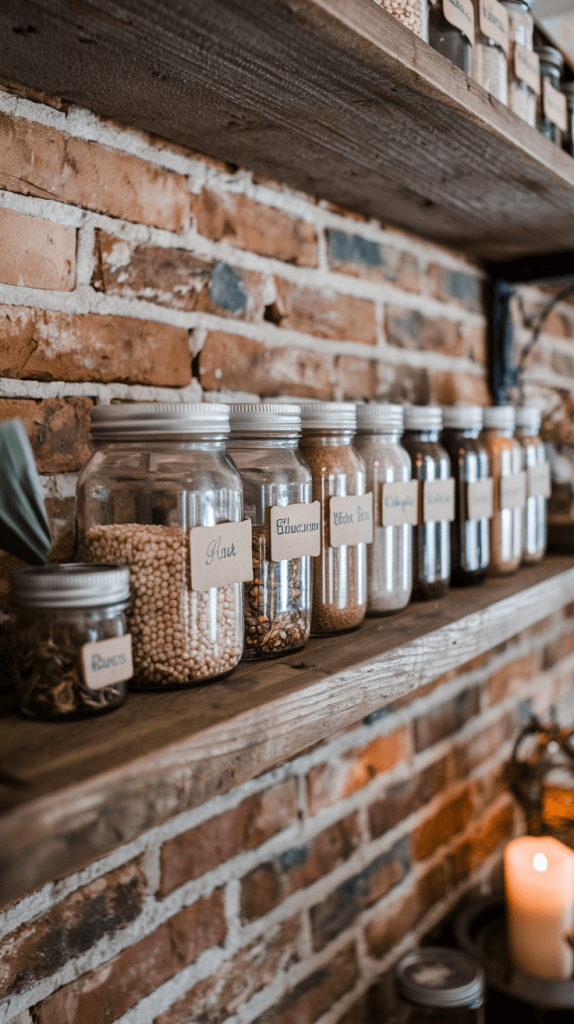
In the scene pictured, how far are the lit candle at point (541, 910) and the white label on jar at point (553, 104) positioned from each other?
107 cm

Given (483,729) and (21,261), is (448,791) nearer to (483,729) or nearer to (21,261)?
(483,729)

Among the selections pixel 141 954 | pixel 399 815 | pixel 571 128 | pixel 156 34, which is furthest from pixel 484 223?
pixel 141 954

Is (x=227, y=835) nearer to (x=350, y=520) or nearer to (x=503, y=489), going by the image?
(x=350, y=520)

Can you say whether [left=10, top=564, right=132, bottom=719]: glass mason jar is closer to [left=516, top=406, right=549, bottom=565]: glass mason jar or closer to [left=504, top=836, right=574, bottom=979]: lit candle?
[left=516, top=406, right=549, bottom=565]: glass mason jar

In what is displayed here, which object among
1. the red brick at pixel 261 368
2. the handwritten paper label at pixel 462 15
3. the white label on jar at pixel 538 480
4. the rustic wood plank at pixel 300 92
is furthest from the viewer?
the white label on jar at pixel 538 480

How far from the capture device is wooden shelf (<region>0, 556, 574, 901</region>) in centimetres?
39

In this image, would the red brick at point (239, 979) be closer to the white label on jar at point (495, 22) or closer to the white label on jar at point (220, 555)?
the white label on jar at point (220, 555)

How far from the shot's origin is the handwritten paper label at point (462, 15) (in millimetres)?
757

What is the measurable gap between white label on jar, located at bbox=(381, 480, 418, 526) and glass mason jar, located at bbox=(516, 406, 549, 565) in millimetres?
344

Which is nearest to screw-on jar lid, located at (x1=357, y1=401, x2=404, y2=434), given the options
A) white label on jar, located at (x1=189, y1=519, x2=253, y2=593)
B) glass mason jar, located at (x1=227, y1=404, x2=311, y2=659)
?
glass mason jar, located at (x1=227, y1=404, x2=311, y2=659)

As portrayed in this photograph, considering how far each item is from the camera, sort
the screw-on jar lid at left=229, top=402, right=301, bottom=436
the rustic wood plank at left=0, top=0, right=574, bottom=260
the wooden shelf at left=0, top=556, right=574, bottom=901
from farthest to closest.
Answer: the screw-on jar lid at left=229, top=402, right=301, bottom=436 < the rustic wood plank at left=0, top=0, right=574, bottom=260 < the wooden shelf at left=0, top=556, right=574, bottom=901

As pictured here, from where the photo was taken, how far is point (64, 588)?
18.9 inches

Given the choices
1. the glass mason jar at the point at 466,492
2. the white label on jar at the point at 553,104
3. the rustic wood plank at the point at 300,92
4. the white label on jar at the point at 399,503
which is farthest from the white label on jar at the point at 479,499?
the white label on jar at the point at 553,104

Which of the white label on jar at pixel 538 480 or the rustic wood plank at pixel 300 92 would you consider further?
the white label on jar at pixel 538 480
